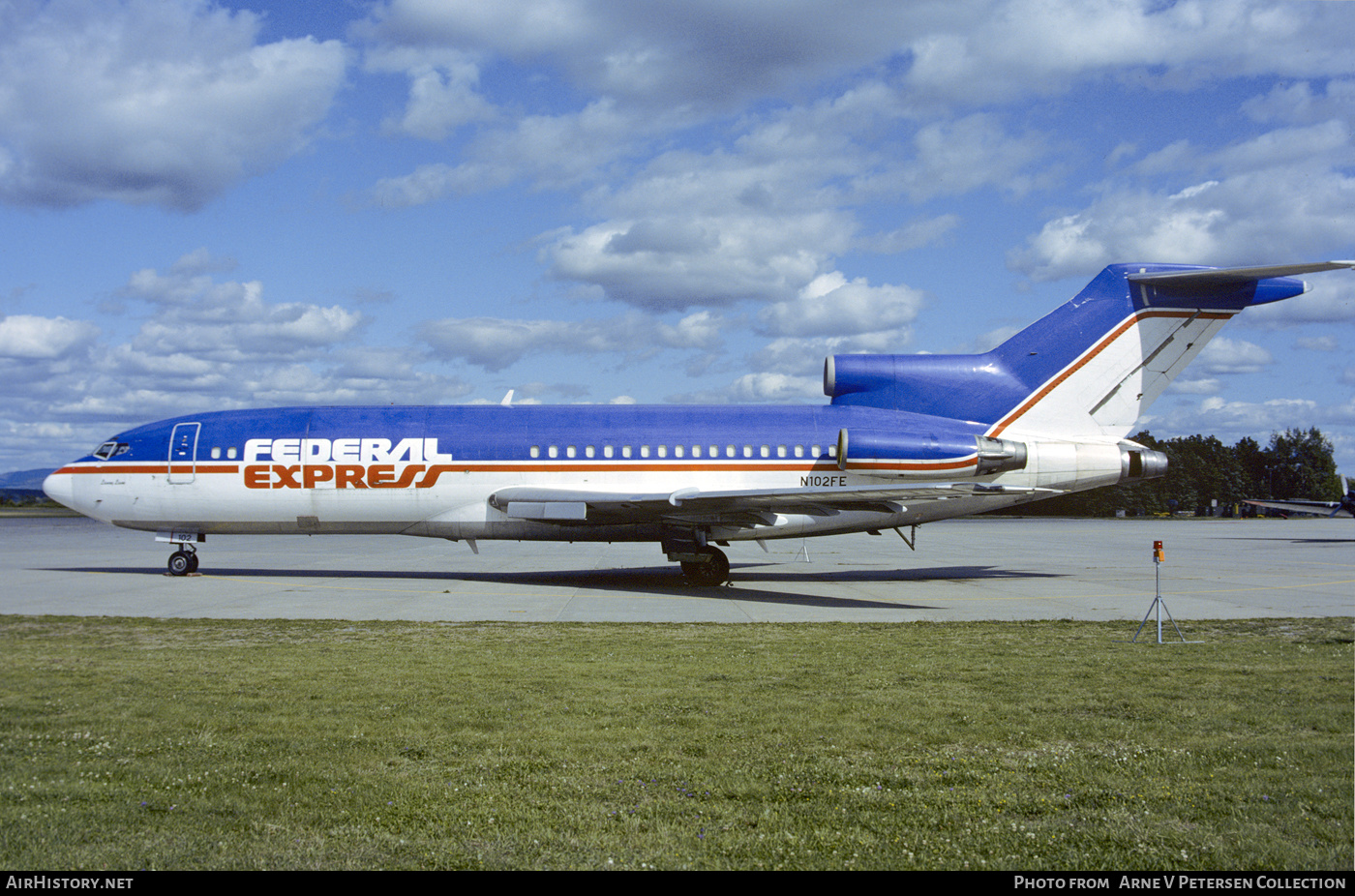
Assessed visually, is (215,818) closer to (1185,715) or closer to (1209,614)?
(1185,715)

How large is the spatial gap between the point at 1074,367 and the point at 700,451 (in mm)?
9323

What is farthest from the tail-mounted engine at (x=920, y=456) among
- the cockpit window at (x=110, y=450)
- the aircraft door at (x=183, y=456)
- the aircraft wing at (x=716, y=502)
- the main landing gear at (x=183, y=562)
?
the cockpit window at (x=110, y=450)

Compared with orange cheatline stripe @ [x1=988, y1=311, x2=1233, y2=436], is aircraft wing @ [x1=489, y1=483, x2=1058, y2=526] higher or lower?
lower

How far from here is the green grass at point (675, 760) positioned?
506 cm

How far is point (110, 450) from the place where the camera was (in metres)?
23.1

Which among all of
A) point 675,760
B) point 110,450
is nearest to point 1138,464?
point 675,760

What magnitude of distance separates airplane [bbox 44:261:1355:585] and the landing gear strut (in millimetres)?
49

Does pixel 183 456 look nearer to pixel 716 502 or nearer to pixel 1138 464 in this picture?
pixel 716 502

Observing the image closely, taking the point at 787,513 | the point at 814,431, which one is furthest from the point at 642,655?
the point at 814,431

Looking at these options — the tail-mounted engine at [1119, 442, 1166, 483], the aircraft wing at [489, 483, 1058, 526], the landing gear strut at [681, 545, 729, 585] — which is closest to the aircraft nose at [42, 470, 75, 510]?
the aircraft wing at [489, 483, 1058, 526]

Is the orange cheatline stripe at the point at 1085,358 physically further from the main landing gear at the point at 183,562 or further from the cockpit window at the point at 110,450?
the cockpit window at the point at 110,450

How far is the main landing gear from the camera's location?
74.6 feet

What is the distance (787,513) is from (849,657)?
10.3 meters

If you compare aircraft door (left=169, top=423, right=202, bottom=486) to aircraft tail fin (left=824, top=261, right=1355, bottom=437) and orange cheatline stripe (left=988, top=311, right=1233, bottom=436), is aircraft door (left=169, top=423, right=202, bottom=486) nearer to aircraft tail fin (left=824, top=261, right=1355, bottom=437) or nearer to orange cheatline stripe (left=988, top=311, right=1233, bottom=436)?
aircraft tail fin (left=824, top=261, right=1355, bottom=437)
